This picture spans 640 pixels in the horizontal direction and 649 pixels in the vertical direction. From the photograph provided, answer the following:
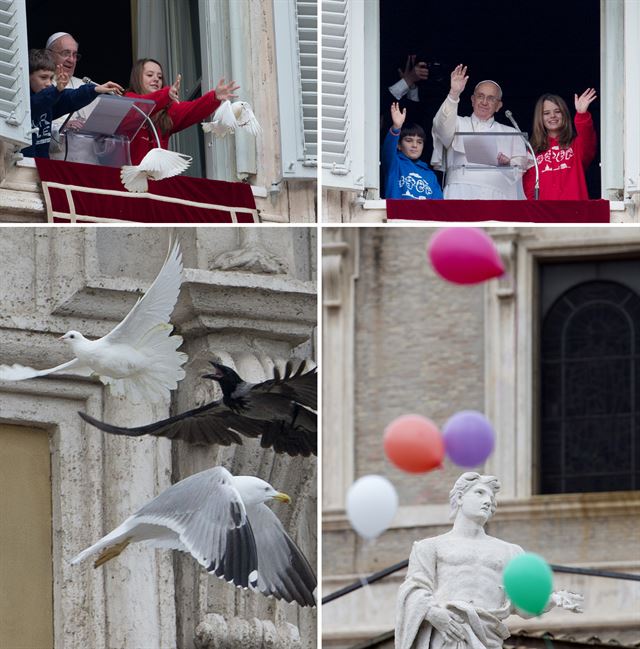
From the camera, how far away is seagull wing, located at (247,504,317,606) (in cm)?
2058

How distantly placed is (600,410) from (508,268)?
97cm

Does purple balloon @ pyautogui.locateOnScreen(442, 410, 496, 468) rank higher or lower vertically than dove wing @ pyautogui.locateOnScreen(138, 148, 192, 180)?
lower

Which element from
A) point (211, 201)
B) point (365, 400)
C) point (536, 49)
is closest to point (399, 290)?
point (365, 400)

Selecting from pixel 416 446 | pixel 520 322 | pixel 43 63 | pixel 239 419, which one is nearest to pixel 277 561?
pixel 239 419

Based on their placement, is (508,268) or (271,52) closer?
(271,52)

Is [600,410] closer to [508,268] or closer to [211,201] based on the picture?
[508,268]

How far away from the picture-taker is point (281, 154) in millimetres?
21531

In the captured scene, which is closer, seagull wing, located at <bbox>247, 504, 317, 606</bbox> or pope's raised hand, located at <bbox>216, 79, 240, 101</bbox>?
seagull wing, located at <bbox>247, 504, 317, 606</bbox>

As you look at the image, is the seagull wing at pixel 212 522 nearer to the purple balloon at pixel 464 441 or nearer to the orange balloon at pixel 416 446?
the orange balloon at pixel 416 446

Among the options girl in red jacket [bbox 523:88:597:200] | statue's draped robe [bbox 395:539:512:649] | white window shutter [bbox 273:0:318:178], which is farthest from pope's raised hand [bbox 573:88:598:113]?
statue's draped robe [bbox 395:539:512:649]

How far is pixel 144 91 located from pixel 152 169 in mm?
465

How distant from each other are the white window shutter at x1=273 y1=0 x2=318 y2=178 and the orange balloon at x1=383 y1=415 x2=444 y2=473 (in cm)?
362

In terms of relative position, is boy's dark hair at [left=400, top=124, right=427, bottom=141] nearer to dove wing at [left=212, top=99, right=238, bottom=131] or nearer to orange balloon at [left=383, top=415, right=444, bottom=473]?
dove wing at [left=212, top=99, right=238, bottom=131]

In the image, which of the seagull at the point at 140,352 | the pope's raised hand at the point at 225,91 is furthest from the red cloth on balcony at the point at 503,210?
the seagull at the point at 140,352
